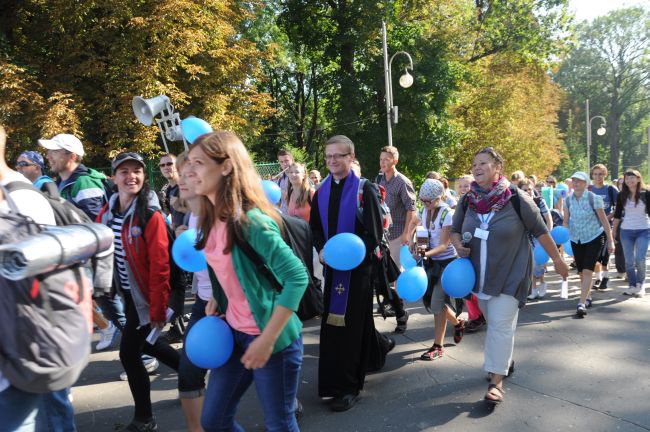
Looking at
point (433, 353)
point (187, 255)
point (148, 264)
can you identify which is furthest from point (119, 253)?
point (433, 353)

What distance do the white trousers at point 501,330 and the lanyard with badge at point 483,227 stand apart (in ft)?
1.55

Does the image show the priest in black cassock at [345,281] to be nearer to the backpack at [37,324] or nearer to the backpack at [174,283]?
the backpack at [174,283]

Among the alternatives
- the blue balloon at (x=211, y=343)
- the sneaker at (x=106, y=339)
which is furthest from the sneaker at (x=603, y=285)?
the blue balloon at (x=211, y=343)

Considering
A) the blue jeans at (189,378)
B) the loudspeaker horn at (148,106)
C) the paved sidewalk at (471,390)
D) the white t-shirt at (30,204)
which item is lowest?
the paved sidewalk at (471,390)

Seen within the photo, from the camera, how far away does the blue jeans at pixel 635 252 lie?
789 centimetres

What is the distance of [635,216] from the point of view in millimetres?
8008

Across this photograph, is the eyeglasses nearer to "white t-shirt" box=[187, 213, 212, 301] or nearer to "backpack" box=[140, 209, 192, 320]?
"white t-shirt" box=[187, 213, 212, 301]

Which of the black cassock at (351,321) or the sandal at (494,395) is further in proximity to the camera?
the black cassock at (351,321)

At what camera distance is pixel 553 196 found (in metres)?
11.6

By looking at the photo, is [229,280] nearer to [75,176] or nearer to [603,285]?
[75,176]

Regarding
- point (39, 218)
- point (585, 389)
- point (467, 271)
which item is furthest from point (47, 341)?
point (585, 389)

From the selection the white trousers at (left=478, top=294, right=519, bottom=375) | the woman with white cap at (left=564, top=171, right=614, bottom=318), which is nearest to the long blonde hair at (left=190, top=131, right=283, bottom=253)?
the white trousers at (left=478, top=294, right=519, bottom=375)

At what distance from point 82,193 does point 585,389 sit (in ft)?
15.8

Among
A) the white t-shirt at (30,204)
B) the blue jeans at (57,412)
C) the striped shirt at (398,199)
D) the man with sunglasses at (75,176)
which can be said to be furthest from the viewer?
the striped shirt at (398,199)
